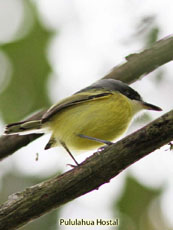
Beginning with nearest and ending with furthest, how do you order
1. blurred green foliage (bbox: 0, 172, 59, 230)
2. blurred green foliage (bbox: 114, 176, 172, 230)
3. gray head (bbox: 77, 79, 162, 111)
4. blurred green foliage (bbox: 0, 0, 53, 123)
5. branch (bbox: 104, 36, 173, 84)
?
1. branch (bbox: 104, 36, 173, 84)
2. gray head (bbox: 77, 79, 162, 111)
3. blurred green foliage (bbox: 114, 176, 172, 230)
4. blurred green foliage (bbox: 0, 172, 59, 230)
5. blurred green foliage (bbox: 0, 0, 53, 123)

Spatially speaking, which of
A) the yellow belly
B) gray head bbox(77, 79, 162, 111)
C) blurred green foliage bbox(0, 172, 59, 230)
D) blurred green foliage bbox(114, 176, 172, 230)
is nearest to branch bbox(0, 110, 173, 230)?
the yellow belly

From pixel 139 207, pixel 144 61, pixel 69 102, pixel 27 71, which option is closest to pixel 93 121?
pixel 69 102

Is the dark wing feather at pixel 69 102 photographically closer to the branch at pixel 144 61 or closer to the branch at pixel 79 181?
the branch at pixel 144 61

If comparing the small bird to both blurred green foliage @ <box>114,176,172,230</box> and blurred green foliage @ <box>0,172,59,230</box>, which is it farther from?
blurred green foliage @ <box>0,172,59,230</box>

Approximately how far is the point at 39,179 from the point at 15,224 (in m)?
2.70

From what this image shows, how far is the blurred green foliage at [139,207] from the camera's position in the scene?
5309mm

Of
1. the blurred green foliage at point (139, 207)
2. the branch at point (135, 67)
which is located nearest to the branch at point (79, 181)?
the branch at point (135, 67)

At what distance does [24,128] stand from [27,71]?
190cm

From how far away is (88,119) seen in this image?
4258 mm

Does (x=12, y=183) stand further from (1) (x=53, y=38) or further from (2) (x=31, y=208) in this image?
(2) (x=31, y=208)

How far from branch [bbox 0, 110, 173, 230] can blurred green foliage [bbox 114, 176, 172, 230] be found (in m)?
2.03

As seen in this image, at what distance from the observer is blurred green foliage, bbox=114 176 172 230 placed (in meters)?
5.31

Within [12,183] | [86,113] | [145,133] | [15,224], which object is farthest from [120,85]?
[12,183]

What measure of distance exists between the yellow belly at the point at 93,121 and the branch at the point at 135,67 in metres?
0.45
